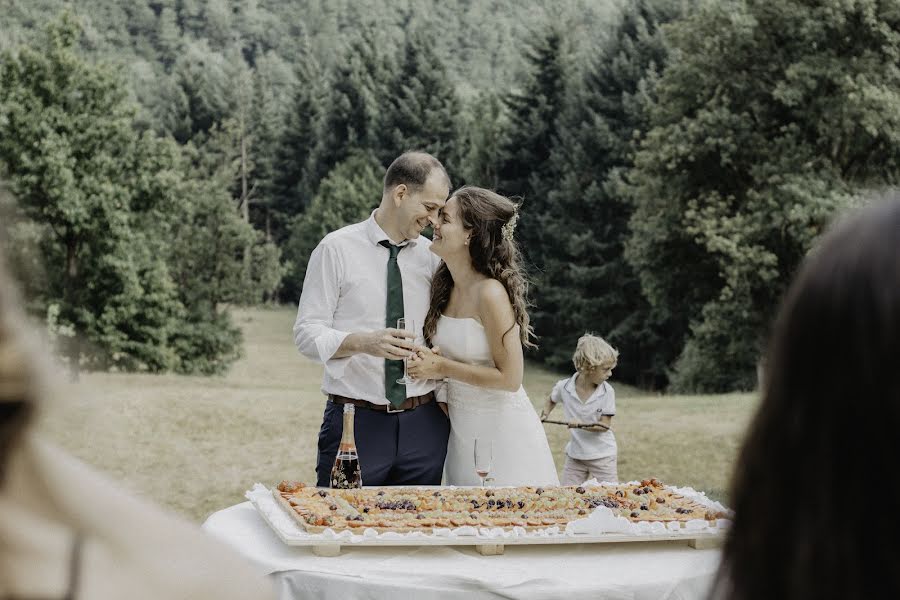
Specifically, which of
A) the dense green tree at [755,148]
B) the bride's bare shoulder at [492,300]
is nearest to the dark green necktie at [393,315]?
the bride's bare shoulder at [492,300]

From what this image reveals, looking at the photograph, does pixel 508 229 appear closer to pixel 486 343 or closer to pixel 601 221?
pixel 486 343

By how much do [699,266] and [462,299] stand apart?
2299cm

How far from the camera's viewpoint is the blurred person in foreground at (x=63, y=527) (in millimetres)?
769

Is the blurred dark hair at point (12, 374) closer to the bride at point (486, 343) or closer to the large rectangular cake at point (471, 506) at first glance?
the large rectangular cake at point (471, 506)

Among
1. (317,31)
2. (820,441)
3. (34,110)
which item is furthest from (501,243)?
(317,31)

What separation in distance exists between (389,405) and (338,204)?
33.9m

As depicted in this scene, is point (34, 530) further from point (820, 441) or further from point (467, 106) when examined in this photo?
point (467, 106)

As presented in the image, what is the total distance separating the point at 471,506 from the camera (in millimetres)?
3824

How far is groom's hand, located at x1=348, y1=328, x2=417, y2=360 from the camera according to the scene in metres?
4.55

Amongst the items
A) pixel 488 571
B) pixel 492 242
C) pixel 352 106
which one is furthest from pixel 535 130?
pixel 488 571

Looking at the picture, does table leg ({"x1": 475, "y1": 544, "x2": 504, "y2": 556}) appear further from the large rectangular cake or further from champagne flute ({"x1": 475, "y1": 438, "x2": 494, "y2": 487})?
champagne flute ({"x1": 475, "y1": 438, "x2": 494, "y2": 487})

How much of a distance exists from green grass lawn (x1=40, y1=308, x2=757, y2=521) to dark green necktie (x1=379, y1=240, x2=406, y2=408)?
31.7ft

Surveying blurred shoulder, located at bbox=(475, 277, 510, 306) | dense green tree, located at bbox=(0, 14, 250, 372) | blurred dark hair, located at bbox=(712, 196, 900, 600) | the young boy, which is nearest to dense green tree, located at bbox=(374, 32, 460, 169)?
dense green tree, located at bbox=(0, 14, 250, 372)

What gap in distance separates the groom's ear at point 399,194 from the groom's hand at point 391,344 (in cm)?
88
